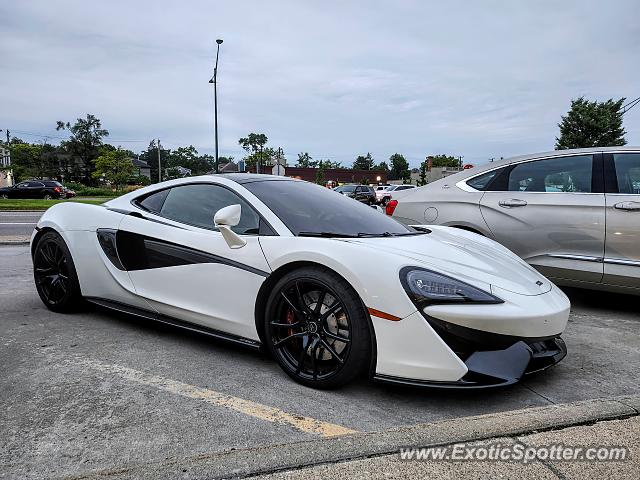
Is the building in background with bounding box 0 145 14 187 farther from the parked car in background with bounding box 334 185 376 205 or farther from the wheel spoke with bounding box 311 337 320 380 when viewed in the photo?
the wheel spoke with bounding box 311 337 320 380

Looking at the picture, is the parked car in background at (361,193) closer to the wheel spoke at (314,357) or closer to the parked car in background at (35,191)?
the parked car in background at (35,191)

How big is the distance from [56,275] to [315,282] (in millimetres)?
2482

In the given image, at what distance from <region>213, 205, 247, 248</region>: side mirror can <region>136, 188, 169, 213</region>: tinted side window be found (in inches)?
33.9

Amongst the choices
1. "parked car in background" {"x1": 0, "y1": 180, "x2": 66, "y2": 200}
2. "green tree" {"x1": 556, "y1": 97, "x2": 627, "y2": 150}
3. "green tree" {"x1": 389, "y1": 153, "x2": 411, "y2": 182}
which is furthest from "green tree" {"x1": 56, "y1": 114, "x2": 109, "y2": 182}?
"green tree" {"x1": 389, "y1": 153, "x2": 411, "y2": 182}

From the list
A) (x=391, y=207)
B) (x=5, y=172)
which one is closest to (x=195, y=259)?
(x=391, y=207)

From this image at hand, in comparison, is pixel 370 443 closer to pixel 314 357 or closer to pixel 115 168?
pixel 314 357

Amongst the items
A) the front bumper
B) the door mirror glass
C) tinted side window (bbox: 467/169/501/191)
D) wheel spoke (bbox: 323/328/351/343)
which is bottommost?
the front bumper

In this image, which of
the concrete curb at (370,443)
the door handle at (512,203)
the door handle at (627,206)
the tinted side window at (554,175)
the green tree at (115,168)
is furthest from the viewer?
the green tree at (115,168)

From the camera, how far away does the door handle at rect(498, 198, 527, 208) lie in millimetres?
4469

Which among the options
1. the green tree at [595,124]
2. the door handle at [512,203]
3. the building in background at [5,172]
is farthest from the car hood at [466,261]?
the building in background at [5,172]

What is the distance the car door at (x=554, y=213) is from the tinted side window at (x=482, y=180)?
70 mm

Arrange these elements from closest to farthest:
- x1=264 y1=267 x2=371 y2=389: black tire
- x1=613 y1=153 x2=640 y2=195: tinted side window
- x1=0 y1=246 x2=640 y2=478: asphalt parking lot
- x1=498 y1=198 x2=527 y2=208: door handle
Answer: x1=0 y1=246 x2=640 y2=478: asphalt parking lot, x1=264 y1=267 x2=371 y2=389: black tire, x1=613 y1=153 x2=640 y2=195: tinted side window, x1=498 y1=198 x2=527 y2=208: door handle

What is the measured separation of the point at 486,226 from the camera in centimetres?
459

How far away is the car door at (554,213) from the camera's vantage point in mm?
4082
